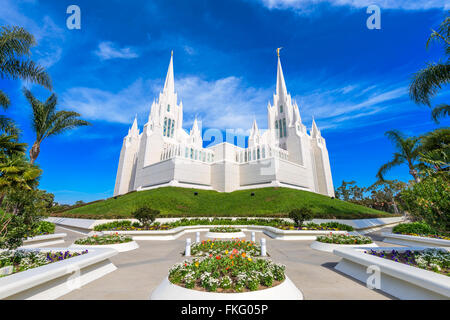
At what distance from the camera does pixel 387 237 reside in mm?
12203

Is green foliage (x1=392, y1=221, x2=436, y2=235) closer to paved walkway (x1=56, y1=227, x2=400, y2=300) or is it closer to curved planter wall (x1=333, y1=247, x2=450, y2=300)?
paved walkway (x1=56, y1=227, x2=400, y2=300)

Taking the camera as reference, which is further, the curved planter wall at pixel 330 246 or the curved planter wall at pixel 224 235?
the curved planter wall at pixel 224 235

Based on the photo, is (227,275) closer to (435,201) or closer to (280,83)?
(435,201)

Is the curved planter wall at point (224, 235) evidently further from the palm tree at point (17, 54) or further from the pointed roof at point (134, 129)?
the pointed roof at point (134, 129)

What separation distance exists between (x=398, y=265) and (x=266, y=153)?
140 ft

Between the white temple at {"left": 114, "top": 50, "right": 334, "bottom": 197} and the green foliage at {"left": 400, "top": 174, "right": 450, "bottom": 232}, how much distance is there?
1442 inches

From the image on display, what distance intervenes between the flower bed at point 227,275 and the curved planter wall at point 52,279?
2167 millimetres

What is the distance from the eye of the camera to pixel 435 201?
5.24m

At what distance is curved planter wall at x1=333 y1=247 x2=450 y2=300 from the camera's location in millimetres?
3318

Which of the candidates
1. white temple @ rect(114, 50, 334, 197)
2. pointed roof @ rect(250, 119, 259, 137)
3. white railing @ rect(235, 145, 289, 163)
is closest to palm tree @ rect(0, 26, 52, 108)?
white temple @ rect(114, 50, 334, 197)

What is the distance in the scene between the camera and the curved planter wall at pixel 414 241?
949cm

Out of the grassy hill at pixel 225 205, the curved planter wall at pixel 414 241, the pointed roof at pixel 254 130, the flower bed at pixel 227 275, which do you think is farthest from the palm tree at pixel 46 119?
the pointed roof at pixel 254 130
